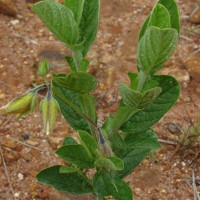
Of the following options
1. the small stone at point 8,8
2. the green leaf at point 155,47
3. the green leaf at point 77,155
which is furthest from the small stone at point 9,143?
the green leaf at point 155,47

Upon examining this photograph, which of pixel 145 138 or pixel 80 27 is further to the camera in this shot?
pixel 145 138

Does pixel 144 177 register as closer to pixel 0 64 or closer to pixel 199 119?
pixel 199 119

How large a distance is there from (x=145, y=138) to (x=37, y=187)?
775 mm

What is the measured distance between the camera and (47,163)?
2525mm

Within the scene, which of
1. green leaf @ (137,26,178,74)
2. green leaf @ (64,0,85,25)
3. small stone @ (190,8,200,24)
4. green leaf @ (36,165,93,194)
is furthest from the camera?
small stone @ (190,8,200,24)

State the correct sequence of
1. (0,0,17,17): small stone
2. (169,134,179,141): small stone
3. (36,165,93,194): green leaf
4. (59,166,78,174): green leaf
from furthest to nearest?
(0,0,17,17): small stone < (169,134,179,141): small stone < (36,165,93,194): green leaf < (59,166,78,174): green leaf

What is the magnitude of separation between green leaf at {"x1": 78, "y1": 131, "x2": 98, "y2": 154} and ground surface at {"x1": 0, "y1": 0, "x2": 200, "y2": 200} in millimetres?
711

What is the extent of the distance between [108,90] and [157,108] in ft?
3.63

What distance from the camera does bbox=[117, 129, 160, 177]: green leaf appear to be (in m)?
1.81

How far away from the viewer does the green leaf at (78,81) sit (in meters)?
1.51

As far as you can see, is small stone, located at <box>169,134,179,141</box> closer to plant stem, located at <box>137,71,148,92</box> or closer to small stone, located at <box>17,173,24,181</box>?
small stone, located at <box>17,173,24,181</box>

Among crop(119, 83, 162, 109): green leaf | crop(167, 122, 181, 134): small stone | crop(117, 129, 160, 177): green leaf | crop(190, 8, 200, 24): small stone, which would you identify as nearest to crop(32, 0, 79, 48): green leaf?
crop(119, 83, 162, 109): green leaf

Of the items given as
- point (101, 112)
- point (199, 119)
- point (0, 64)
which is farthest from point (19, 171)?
point (199, 119)

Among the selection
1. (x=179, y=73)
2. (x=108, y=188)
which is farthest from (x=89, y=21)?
(x=179, y=73)
